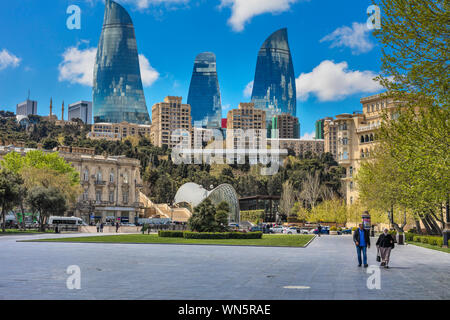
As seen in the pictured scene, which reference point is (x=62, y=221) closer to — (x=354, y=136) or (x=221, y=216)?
(x=221, y=216)

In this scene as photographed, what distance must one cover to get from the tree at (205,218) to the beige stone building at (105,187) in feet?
180

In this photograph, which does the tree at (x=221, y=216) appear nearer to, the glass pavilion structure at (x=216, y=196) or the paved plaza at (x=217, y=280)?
the paved plaza at (x=217, y=280)

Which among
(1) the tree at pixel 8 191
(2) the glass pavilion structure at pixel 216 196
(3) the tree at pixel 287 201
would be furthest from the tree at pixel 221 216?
(3) the tree at pixel 287 201

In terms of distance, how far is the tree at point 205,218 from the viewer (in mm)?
42156

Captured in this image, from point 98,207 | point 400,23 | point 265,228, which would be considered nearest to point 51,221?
point 98,207

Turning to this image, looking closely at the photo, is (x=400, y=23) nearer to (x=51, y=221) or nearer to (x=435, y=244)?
(x=435, y=244)

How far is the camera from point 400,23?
56.9 ft

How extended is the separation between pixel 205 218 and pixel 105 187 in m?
61.3

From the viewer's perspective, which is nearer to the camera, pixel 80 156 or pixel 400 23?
pixel 400 23

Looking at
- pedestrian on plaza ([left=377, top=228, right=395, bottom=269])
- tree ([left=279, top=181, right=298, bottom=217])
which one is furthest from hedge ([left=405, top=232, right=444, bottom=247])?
tree ([left=279, top=181, right=298, bottom=217])

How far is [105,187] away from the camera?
99.4 meters

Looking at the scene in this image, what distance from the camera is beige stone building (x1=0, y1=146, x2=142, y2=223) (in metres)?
95.6

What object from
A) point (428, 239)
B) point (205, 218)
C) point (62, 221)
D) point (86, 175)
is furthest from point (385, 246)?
point (86, 175)
